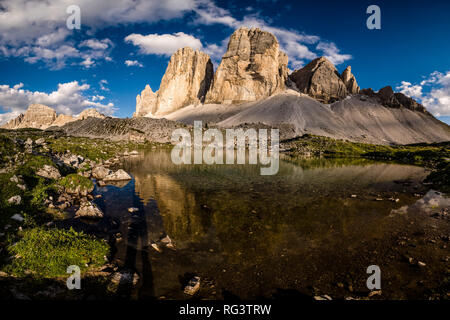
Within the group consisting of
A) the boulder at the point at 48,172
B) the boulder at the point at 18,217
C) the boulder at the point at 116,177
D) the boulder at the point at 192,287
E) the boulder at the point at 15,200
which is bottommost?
the boulder at the point at 192,287

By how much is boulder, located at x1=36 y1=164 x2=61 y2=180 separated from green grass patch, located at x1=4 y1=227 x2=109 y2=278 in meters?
10.6

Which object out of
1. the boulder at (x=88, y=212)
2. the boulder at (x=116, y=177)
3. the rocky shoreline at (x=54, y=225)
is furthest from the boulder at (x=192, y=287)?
the boulder at (x=116, y=177)

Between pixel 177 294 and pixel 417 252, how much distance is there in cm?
1177

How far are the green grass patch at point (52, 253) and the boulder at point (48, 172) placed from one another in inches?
417

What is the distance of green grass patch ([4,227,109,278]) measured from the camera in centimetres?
747

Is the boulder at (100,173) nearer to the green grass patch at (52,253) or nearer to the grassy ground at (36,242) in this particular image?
the grassy ground at (36,242)

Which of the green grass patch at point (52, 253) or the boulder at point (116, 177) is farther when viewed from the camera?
the boulder at point (116, 177)

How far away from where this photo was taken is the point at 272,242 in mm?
11734

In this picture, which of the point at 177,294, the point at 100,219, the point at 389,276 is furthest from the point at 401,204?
the point at 100,219

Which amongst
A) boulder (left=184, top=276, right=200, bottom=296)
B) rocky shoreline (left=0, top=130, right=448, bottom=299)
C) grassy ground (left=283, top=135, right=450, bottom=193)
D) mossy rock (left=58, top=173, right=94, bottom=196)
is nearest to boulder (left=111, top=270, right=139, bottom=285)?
rocky shoreline (left=0, top=130, right=448, bottom=299)

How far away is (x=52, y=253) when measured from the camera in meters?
8.09

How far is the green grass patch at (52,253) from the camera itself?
7.47m

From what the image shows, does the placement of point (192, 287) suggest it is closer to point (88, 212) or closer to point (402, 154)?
point (88, 212)
